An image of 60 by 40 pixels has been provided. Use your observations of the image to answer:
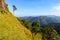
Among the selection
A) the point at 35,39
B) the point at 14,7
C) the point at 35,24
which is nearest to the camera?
the point at 35,39

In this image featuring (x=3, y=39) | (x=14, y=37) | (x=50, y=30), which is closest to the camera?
(x=3, y=39)

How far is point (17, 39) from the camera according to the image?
1620cm

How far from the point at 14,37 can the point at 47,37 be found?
67.1 meters

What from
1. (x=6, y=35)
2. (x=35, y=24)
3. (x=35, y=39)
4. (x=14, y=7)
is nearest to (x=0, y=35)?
(x=6, y=35)

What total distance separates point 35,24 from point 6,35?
304ft

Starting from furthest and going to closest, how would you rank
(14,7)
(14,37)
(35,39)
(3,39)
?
(14,7) → (35,39) → (14,37) → (3,39)

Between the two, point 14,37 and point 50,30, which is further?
point 50,30

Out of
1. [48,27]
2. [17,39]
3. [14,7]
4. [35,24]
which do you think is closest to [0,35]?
[17,39]

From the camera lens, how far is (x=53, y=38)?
84.6 meters

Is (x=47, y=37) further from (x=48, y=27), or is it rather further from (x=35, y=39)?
(x=35, y=39)

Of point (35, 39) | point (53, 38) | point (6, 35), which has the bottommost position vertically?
point (53, 38)

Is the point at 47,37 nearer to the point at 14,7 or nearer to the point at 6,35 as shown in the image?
the point at 14,7

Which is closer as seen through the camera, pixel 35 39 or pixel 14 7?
pixel 35 39

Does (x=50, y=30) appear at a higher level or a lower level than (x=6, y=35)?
lower
